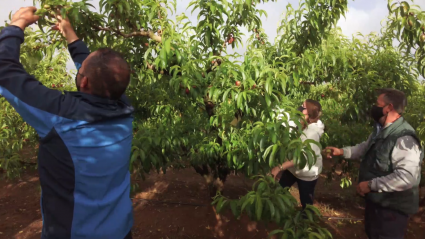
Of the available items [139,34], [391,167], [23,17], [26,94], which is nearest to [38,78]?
[139,34]

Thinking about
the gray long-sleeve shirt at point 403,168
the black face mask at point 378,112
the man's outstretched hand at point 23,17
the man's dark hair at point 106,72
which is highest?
the man's outstretched hand at point 23,17

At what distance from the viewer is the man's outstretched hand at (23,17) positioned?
1.15 meters

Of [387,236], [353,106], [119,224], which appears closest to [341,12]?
[353,106]

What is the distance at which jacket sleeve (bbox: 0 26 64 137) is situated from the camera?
3.14 feet

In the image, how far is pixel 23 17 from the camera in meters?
1.21

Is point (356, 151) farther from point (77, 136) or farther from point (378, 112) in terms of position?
point (77, 136)

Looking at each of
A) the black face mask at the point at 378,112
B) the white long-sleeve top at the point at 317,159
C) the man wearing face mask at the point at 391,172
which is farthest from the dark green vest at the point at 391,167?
the white long-sleeve top at the point at 317,159

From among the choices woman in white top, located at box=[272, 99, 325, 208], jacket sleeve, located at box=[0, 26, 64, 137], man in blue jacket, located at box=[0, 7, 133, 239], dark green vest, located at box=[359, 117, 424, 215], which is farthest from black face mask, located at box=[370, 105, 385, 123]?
jacket sleeve, located at box=[0, 26, 64, 137]

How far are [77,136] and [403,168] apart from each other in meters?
1.95

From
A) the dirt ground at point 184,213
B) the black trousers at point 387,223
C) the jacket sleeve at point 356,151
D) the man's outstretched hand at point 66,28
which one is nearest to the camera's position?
the man's outstretched hand at point 66,28

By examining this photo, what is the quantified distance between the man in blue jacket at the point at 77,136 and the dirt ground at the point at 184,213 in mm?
2147

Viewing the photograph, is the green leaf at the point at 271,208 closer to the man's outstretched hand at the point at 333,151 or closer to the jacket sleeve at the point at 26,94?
the jacket sleeve at the point at 26,94

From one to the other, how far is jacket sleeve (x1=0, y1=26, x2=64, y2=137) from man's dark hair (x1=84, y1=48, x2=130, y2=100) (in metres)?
0.13

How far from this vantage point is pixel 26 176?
18.0ft
